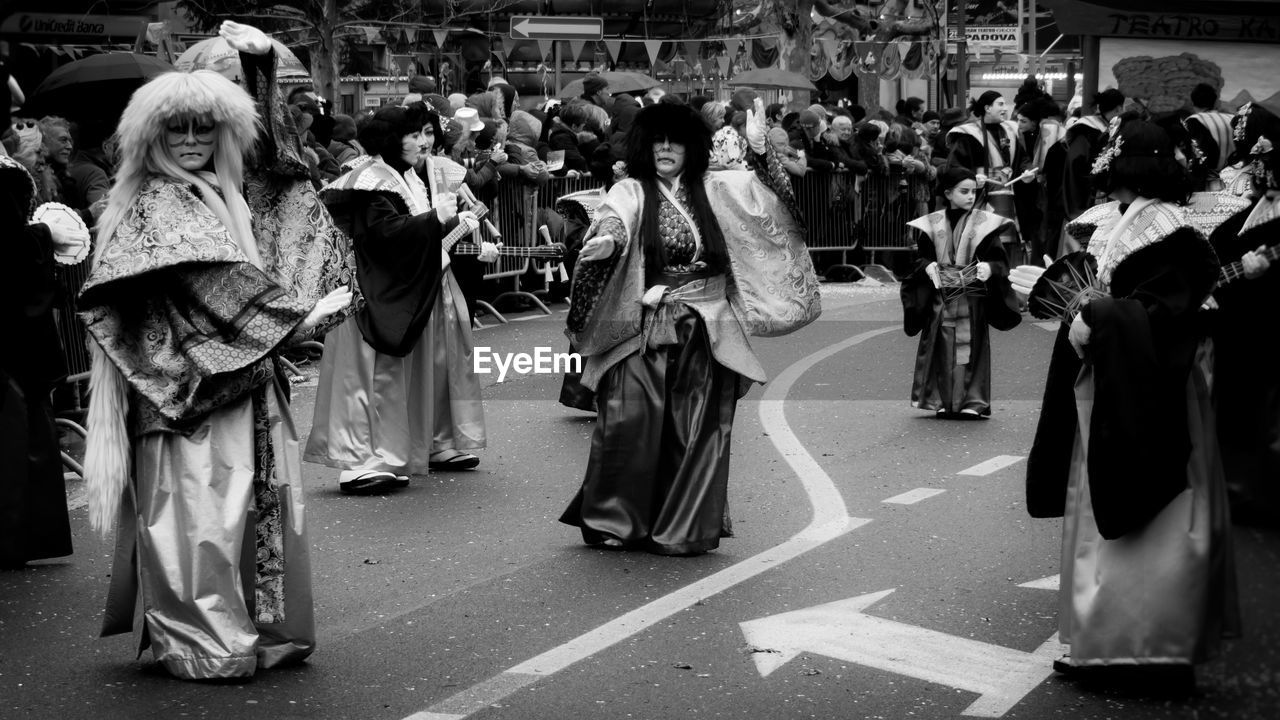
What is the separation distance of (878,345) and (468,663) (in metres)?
8.34

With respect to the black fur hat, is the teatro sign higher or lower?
higher

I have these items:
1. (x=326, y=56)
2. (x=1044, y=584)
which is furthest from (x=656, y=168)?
(x=326, y=56)

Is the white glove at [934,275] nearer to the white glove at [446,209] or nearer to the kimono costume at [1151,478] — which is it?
the white glove at [446,209]

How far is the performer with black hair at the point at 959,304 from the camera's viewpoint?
10148 mm

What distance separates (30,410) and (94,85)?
7244 mm

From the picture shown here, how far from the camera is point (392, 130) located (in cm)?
816

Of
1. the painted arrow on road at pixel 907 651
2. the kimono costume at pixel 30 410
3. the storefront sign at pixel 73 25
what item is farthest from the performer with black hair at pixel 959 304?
the storefront sign at pixel 73 25

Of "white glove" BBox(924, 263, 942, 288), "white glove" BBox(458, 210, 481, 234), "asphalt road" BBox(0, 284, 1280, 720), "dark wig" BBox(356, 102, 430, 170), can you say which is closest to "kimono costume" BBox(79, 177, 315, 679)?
"asphalt road" BBox(0, 284, 1280, 720)

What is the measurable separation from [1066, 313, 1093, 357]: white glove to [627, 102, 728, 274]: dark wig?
213 centimetres

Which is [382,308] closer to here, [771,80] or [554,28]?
[771,80]

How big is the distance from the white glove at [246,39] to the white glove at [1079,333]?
8.45 ft

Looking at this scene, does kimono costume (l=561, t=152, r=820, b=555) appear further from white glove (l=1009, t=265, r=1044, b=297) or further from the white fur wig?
the white fur wig

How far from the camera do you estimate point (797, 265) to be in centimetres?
713

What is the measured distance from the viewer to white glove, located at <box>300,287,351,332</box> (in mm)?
5055
